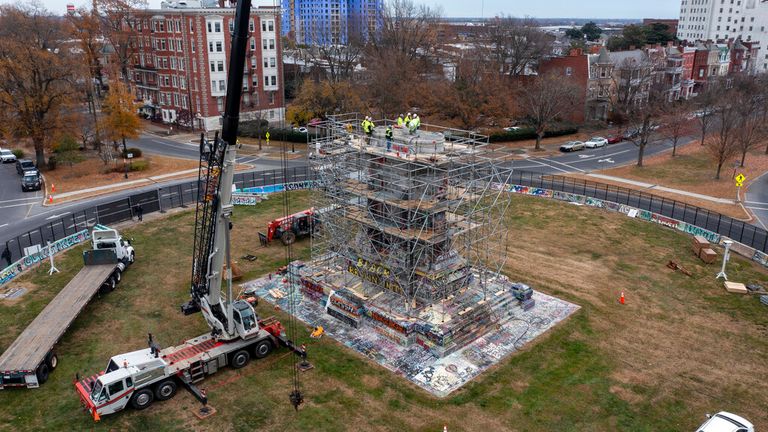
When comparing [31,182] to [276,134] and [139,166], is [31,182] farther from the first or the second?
[276,134]

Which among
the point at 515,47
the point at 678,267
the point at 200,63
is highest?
the point at 515,47

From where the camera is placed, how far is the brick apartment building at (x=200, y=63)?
8062cm

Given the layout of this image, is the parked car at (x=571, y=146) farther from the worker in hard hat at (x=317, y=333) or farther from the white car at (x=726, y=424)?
the white car at (x=726, y=424)

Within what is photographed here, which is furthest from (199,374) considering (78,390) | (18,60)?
(18,60)

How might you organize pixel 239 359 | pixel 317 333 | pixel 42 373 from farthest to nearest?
pixel 317 333, pixel 239 359, pixel 42 373

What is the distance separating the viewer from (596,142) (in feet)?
263

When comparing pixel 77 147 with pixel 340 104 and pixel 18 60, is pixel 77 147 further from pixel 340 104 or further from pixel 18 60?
pixel 340 104

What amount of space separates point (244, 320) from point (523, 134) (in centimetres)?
6341

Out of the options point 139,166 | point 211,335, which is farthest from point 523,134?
point 211,335

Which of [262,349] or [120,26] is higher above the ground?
[120,26]

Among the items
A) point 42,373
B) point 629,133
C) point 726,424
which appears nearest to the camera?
point 726,424

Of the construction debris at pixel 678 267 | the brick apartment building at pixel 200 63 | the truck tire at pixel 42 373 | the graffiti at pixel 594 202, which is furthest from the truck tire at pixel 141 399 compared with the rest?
the brick apartment building at pixel 200 63

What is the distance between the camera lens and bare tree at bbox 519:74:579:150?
74250 millimetres

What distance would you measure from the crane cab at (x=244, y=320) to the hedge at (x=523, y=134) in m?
57.2
